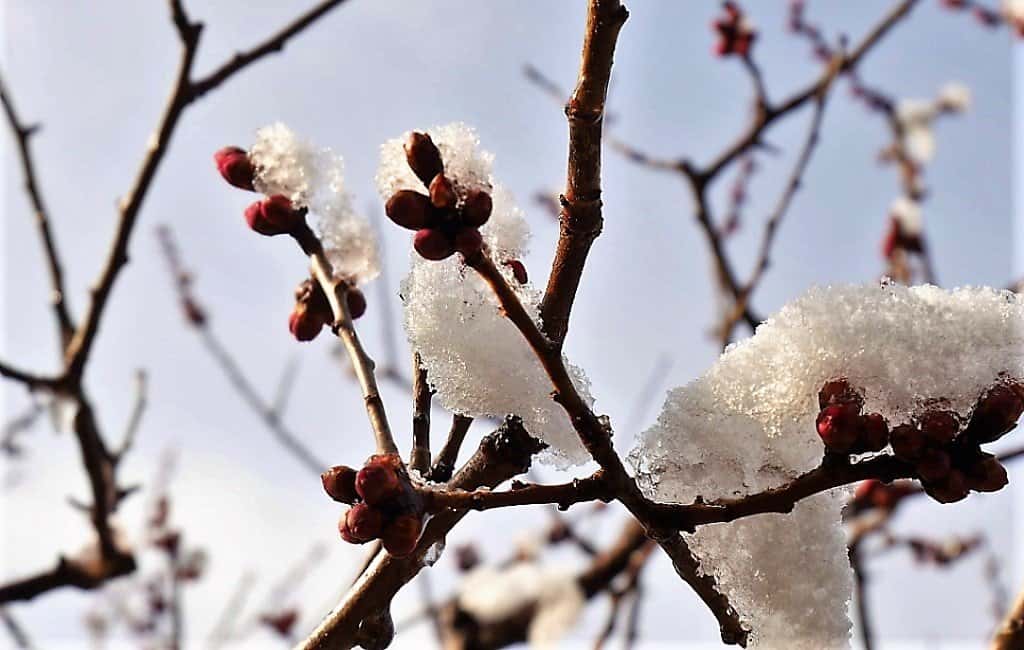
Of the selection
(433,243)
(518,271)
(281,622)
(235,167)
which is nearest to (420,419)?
(518,271)

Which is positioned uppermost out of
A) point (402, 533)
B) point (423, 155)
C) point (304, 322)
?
point (304, 322)

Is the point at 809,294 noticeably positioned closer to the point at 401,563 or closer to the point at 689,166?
the point at 401,563

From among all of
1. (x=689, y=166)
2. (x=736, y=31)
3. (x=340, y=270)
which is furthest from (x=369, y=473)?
(x=736, y=31)

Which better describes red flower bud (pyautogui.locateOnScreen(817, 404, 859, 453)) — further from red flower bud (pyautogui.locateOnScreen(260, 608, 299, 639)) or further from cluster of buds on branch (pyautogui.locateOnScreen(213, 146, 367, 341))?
red flower bud (pyautogui.locateOnScreen(260, 608, 299, 639))

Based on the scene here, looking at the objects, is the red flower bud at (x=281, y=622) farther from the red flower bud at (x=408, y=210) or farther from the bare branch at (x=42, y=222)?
the red flower bud at (x=408, y=210)

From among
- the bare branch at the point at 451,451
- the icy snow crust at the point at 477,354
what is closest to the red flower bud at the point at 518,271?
the icy snow crust at the point at 477,354

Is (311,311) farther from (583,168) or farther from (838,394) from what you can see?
(838,394)

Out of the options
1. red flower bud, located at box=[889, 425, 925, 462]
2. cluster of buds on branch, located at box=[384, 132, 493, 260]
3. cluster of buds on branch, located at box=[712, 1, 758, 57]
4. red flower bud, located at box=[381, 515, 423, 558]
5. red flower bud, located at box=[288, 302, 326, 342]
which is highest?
cluster of buds on branch, located at box=[712, 1, 758, 57]

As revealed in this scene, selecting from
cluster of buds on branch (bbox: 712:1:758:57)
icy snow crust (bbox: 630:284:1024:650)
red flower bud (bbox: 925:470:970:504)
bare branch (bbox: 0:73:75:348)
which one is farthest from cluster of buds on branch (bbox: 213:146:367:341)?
cluster of buds on branch (bbox: 712:1:758:57)
